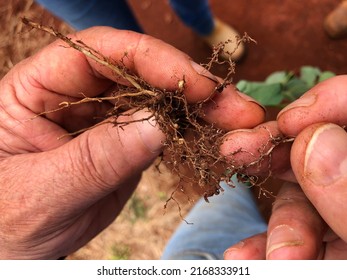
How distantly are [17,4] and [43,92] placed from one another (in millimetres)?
2124

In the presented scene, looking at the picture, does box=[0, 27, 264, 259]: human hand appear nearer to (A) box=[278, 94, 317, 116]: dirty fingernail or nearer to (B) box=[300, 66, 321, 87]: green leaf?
(A) box=[278, 94, 317, 116]: dirty fingernail

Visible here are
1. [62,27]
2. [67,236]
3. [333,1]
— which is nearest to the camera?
[67,236]

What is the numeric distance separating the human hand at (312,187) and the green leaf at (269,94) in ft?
1.36

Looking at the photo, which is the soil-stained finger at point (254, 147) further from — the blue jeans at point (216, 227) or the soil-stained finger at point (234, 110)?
the blue jeans at point (216, 227)

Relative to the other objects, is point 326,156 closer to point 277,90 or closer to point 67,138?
point 277,90

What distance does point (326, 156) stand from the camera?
1020mm

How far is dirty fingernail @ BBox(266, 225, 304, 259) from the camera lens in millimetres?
1139

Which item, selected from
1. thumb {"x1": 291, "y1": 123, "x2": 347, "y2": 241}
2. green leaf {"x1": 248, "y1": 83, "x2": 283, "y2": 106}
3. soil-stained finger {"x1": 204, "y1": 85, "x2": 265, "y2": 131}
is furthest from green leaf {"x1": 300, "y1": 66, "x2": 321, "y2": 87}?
thumb {"x1": 291, "y1": 123, "x2": 347, "y2": 241}

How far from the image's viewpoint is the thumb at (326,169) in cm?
99

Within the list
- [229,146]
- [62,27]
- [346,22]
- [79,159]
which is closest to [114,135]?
[79,159]

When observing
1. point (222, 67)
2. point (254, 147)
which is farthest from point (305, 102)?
point (222, 67)

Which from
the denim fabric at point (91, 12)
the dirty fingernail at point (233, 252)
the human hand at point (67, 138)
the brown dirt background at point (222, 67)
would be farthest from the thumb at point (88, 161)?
the brown dirt background at point (222, 67)

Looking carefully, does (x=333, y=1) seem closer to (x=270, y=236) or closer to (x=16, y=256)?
(x=270, y=236)

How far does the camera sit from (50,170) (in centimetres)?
125
